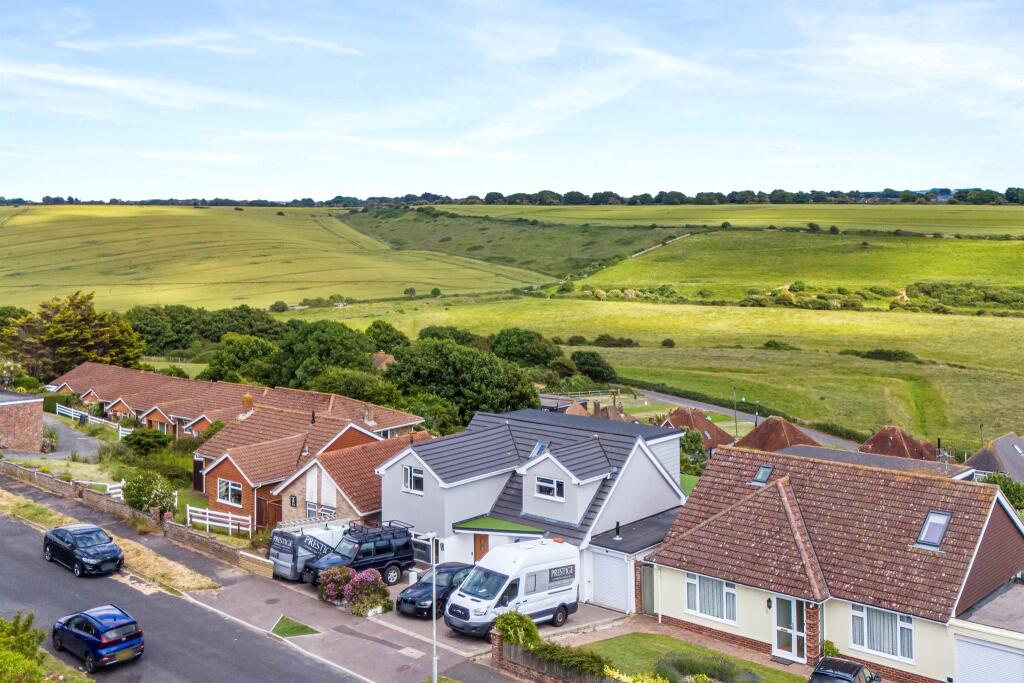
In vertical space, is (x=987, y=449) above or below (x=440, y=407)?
below

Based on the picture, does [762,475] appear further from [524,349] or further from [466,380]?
[524,349]

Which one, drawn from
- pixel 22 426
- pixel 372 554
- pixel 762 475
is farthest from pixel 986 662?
pixel 22 426

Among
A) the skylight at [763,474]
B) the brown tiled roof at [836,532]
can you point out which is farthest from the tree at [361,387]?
the skylight at [763,474]

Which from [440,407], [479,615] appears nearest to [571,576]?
[479,615]

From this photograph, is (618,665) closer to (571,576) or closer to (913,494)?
(571,576)

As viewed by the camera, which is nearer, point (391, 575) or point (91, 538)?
point (391, 575)

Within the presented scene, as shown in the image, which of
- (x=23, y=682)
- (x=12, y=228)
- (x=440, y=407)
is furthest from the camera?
(x=12, y=228)

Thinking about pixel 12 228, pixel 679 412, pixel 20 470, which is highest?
pixel 12 228
